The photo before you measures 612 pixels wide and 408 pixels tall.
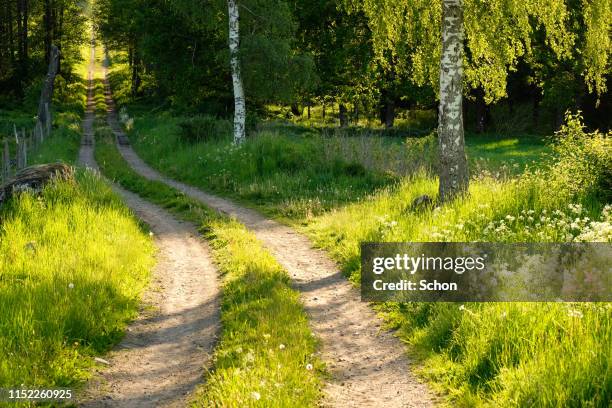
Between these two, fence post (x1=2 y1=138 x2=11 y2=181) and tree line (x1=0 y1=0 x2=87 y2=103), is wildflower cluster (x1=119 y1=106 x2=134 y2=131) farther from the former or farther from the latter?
fence post (x1=2 y1=138 x2=11 y2=181)

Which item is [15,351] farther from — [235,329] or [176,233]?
[176,233]

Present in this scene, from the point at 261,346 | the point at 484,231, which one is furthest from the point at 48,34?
the point at 261,346

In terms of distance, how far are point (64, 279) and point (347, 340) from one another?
12.8ft

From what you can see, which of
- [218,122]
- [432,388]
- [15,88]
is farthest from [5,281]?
[15,88]

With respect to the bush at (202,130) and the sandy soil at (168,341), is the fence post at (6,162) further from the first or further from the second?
the sandy soil at (168,341)

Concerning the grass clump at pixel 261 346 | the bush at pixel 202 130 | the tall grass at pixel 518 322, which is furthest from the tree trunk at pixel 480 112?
the grass clump at pixel 261 346

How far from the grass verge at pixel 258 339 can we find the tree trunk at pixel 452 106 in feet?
13.2

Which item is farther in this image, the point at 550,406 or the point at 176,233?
the point at 176,233

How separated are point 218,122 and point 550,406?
24.2 m

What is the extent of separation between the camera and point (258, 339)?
6238 mm

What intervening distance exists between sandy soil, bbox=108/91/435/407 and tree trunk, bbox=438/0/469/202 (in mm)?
2976

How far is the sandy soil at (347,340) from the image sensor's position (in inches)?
215

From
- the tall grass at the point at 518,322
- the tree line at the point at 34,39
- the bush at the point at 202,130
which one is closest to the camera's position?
the tall grass at the point at 518,322

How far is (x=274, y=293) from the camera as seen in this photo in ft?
25.5
